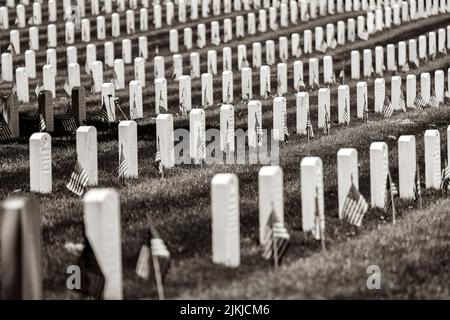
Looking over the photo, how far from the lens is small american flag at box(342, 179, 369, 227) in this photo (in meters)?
9.52

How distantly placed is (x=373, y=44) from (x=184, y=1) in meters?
4.76

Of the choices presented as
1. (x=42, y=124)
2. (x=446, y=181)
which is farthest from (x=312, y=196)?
(x=42, y=124)

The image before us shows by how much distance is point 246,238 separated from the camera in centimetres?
891

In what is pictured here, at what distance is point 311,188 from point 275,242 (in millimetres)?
1169

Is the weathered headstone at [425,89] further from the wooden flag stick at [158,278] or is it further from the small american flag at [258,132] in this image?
the wooden flag stick at [158,278]

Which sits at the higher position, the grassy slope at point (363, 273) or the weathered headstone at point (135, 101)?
the weathered headstone at point (135, 101)

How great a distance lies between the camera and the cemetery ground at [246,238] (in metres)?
7.50

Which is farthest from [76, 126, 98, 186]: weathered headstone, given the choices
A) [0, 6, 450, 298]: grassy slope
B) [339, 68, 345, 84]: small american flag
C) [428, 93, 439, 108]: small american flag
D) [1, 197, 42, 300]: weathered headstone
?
[339, 68, 345, 84]: small american flag

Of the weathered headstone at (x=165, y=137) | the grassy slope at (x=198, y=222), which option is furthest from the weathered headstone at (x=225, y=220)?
the weathered headstone at (x=165, y=137)

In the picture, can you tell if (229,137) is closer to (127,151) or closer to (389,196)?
(127,151)

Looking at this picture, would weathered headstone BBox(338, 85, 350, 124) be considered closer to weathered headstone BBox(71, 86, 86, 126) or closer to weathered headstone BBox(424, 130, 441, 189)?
weathered headstone BBox(71, 86, 86, 126)

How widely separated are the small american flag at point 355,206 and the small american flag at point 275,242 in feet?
4.51

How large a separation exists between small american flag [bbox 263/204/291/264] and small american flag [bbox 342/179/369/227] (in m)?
1.38

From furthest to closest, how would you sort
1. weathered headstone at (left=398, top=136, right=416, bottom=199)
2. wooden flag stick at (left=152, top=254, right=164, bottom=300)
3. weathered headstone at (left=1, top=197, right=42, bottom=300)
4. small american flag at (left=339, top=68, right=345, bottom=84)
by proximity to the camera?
small american flag at (left=339, top=68, right=345, bottom=84) → weathered headstone at (left=398, top=136, right=416, bottom=199) → wooden flag stick at (left=152, top=254, right=164, bottom=300) → weathered headstone at (left=1, top=197, right=42, bottom=300)
